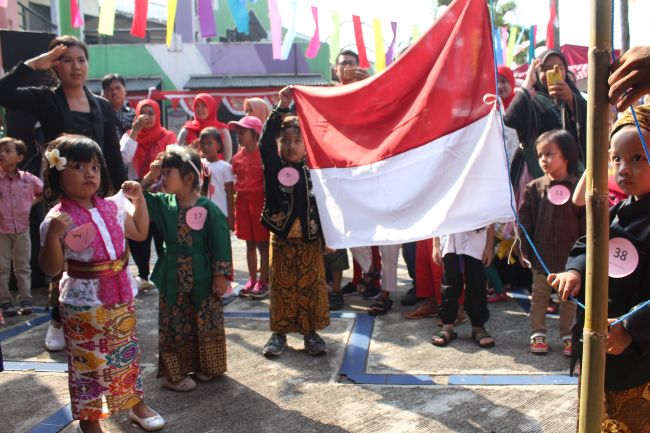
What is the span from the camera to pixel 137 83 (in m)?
19.5

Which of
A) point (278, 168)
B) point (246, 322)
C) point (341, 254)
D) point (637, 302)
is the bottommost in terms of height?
point (246, 322)

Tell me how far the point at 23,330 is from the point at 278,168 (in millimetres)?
2417

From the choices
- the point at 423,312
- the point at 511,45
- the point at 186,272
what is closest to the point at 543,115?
the point at 423,312

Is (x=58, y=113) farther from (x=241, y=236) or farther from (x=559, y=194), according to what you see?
(x=559, y=194)

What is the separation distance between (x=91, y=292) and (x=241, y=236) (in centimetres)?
322

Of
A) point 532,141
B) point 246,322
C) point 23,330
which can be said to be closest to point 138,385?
point 246,322

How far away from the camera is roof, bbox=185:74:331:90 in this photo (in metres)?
18.7

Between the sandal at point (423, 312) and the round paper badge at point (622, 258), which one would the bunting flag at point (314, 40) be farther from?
the round paper badge at point (622, 258)

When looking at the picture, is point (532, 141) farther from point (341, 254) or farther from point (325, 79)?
point (325, 79)

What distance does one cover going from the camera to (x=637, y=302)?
1926 mm

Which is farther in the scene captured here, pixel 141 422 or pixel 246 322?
pixel 246 322

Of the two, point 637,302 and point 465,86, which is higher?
point 465,86

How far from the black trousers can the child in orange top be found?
207 centimetres

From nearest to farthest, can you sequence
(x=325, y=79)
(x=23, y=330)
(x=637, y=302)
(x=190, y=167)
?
(x=637, y=302) < (x=190, y=167) < (x=23, y=330) < (x=325, y=79)
